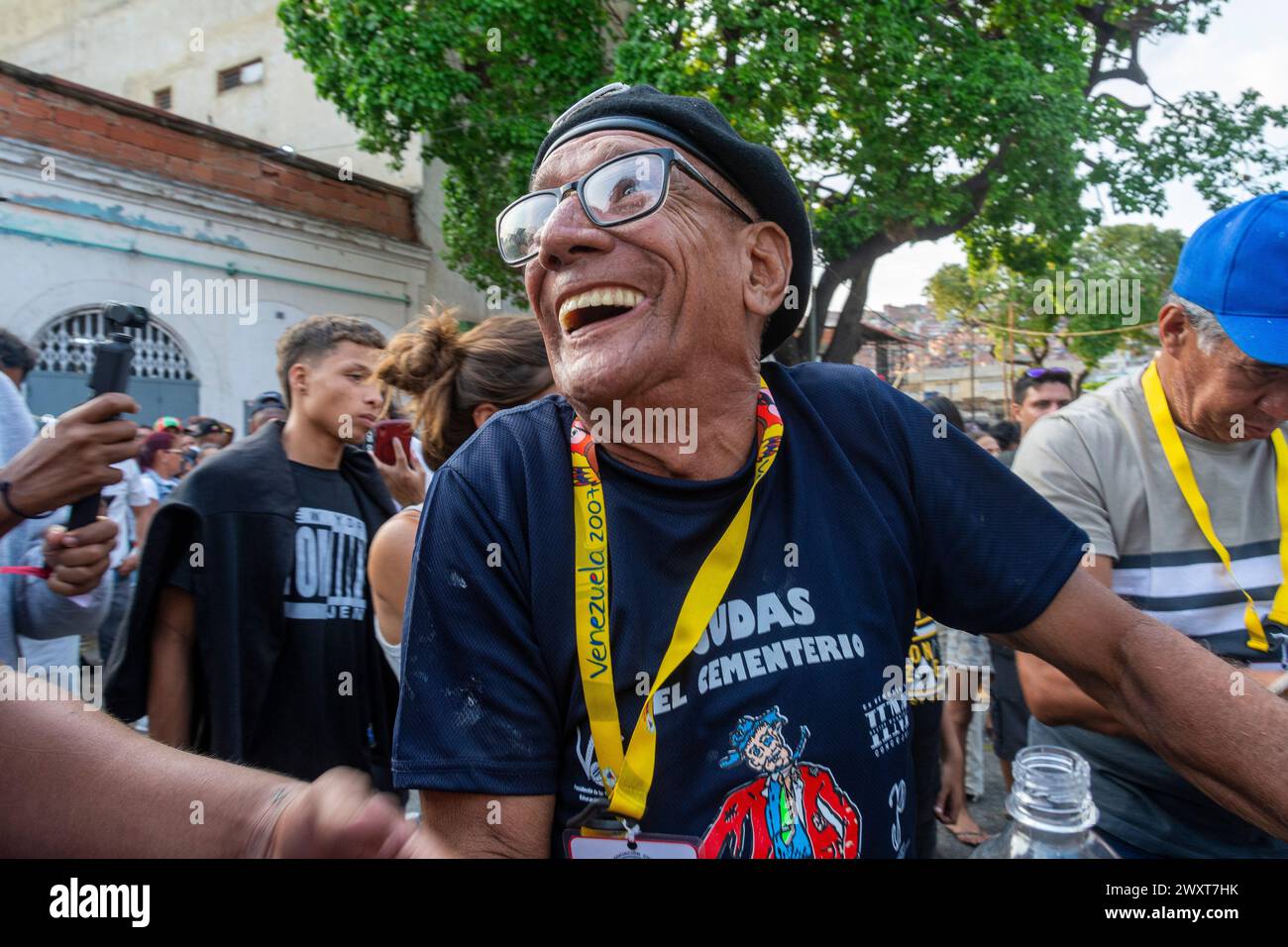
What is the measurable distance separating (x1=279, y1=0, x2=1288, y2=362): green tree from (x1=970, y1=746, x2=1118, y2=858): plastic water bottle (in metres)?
10.4

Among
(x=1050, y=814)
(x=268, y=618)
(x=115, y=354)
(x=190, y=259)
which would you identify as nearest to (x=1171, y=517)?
(x=1050, y=814)

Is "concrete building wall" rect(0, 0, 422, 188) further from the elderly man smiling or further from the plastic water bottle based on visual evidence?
the plastic water bottle

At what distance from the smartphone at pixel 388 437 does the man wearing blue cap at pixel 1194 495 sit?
244cm

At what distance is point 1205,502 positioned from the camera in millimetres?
2078

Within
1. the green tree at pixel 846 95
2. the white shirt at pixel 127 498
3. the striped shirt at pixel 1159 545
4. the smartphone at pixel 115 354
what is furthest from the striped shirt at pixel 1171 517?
the green tree at pixel 846 95

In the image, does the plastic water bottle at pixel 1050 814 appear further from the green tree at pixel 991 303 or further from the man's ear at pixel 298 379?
the green tree at pixel 991 303

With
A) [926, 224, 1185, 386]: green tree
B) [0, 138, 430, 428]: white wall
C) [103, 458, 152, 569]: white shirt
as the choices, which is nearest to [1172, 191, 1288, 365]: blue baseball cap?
[103, 458, 152, 569]: white shirt

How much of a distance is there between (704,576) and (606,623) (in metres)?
0.18

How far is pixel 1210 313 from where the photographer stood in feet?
6.63

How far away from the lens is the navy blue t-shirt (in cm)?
123

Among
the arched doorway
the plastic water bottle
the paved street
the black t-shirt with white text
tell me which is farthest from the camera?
the arched doorway
